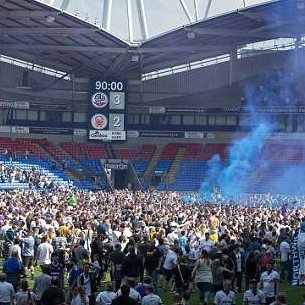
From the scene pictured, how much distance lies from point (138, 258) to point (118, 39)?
99.6 ft

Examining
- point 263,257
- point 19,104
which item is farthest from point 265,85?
point 263,257

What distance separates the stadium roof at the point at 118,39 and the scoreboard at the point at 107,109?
1.89m

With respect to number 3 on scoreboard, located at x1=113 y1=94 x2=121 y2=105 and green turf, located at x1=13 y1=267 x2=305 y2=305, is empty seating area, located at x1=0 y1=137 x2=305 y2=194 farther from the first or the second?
green turf, located at x1=13 y1=267 x2=305 y2=305

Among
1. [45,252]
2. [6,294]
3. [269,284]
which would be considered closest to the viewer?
[6,294]

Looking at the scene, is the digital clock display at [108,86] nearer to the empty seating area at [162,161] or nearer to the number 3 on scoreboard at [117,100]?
the number 3 on scoreboard at [117,100]

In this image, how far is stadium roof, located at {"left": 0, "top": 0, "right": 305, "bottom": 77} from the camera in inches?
1607

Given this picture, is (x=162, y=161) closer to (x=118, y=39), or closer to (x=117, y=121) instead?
(x=117, y=121)

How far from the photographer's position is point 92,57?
51531 millimetres

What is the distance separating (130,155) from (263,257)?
A: 136ft

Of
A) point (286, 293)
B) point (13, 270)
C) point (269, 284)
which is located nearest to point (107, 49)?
point (286, 293)

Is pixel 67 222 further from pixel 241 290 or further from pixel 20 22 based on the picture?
pixel 20 22

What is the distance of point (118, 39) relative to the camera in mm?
45125

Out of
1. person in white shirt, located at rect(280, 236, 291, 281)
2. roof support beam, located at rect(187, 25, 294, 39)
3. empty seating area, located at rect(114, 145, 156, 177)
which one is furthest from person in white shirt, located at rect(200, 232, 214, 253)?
empty seating area, located at rect(114, 145, 156, 177)

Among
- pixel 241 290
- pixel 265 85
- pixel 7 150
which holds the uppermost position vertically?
pixel 265 85
